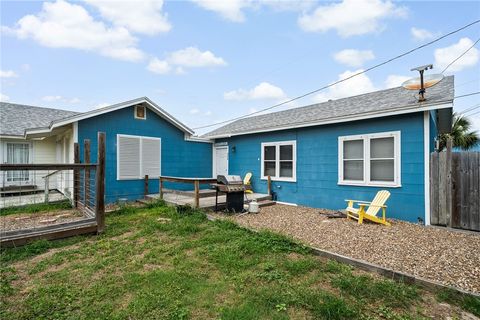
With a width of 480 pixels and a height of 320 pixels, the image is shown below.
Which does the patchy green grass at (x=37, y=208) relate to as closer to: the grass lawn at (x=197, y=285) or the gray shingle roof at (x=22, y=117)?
the grass lawn at (x=197, y=285)

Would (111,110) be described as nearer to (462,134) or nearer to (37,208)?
(37,208)

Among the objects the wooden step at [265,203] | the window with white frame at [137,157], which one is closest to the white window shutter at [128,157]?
the window with white frame at [137,157]

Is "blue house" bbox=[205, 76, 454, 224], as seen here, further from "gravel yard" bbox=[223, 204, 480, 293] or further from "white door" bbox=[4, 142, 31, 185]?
"white door" bbox=[4, 142, 31, 185]

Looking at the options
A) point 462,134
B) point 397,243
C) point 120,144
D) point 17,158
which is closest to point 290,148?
point 397,243

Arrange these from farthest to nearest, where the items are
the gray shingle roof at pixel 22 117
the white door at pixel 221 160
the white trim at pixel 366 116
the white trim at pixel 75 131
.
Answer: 1. the white door at pixel 221 160
2. the gray shingle roof at pixel 22 117
3. the white trim at pixel 75 131
4. the white trim at pixel 366 116

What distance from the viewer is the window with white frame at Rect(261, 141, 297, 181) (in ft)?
29.4

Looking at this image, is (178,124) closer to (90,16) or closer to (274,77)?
(90,16)

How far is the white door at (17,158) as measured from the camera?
1076cm

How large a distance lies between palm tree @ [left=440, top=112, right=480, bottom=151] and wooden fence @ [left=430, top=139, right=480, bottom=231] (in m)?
8.54

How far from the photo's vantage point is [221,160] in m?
11.6

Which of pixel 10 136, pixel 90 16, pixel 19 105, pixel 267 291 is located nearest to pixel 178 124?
pixel 90 16

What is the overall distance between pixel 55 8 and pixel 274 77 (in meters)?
10.5

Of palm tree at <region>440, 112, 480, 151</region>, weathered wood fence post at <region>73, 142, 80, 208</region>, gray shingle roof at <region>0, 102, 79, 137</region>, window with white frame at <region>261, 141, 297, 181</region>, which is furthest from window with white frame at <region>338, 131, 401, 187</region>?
gray shingle roof at <region>0, 102, 79, 137</region>

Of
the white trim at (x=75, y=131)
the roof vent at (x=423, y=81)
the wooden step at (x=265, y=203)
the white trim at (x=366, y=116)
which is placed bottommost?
the wooden step at (x=265, y=203)
